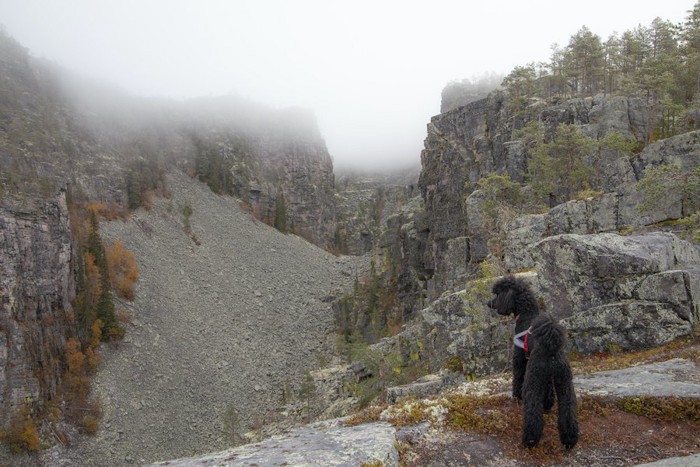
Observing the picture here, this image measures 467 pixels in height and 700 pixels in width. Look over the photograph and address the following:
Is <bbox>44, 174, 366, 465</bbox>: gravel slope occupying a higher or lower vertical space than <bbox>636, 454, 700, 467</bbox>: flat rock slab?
lower

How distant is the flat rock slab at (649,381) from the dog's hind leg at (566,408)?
1716 millimetres

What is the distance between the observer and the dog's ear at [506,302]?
7.77 m

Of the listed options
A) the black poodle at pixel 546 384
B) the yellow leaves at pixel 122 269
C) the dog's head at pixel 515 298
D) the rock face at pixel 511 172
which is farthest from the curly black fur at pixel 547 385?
the yellow leaves at pixel 122 269

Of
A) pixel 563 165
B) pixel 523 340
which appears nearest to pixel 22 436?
pixel 523 340

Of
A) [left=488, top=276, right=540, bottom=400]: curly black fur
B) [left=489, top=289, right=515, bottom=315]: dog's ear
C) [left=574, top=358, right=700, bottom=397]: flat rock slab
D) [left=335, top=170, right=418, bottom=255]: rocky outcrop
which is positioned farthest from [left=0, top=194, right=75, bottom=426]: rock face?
[left=335, top=170, right=418, bottom=255]: rocky outcrop

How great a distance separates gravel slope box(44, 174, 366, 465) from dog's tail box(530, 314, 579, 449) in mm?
43032

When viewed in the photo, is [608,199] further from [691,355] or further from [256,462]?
[256,462]

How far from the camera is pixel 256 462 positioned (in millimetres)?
5273

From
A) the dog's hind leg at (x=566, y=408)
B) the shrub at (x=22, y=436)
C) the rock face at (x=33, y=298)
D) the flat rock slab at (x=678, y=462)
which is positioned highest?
the dog's hind leg at (x=566, y=408)

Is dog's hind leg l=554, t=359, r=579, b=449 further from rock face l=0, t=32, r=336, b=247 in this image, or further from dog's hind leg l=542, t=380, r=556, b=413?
rock face l=0, t=32, r=336, b=247

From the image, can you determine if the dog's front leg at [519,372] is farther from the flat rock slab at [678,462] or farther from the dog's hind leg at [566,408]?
the flat rock slab at [678,462]

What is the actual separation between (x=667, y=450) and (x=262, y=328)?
210ft

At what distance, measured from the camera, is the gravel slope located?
43375 millimetres

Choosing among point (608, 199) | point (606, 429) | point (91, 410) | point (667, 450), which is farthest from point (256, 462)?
point (91, 410)
